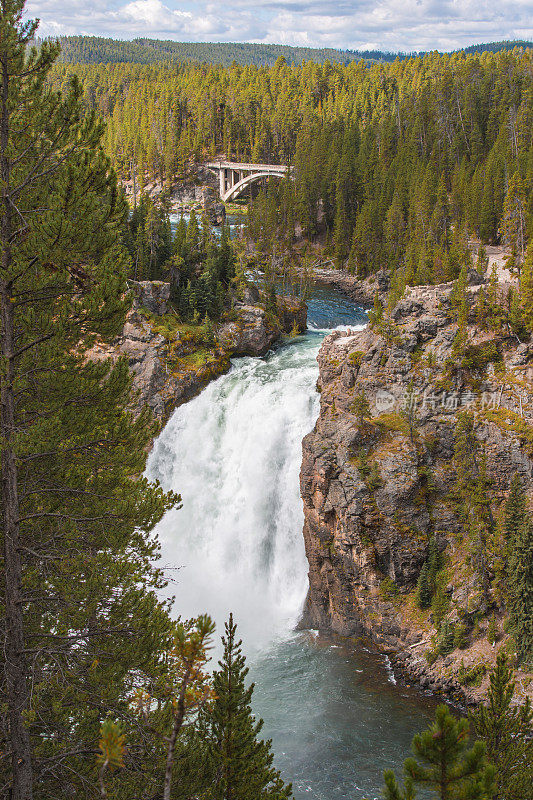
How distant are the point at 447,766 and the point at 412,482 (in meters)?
26.1

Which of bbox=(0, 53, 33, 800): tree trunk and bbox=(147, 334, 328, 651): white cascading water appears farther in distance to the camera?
bbox=(147, 334, 328, 651): white cascading water

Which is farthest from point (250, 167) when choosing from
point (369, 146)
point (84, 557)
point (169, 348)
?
point (84, 557)

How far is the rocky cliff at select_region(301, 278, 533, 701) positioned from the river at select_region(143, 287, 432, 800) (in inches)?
86.8

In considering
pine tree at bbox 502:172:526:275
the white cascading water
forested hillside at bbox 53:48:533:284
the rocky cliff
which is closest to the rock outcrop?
the white cascading water

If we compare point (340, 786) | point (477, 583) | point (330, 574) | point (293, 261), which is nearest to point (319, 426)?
point (330, 574)

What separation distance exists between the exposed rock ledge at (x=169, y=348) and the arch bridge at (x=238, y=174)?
66.3 m

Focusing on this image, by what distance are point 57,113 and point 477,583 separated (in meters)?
26.6

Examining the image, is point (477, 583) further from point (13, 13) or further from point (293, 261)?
point (293, 261)

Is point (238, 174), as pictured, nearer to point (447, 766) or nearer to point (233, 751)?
point (233, 751)

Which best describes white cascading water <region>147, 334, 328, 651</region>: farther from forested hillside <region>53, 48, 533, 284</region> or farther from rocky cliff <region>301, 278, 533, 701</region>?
forested hillside <region>53, 48, 533, 284</region>

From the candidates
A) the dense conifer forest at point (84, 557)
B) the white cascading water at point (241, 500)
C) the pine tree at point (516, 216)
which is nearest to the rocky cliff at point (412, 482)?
the white cascading water at point (241, 500)

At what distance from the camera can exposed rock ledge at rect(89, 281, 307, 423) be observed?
4603 centimetres

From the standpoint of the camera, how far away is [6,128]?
1377 cm

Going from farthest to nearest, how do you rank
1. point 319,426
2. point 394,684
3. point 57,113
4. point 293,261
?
1. point 293,261
2. point 319,426
3. point 394,684
4. point 57,113
